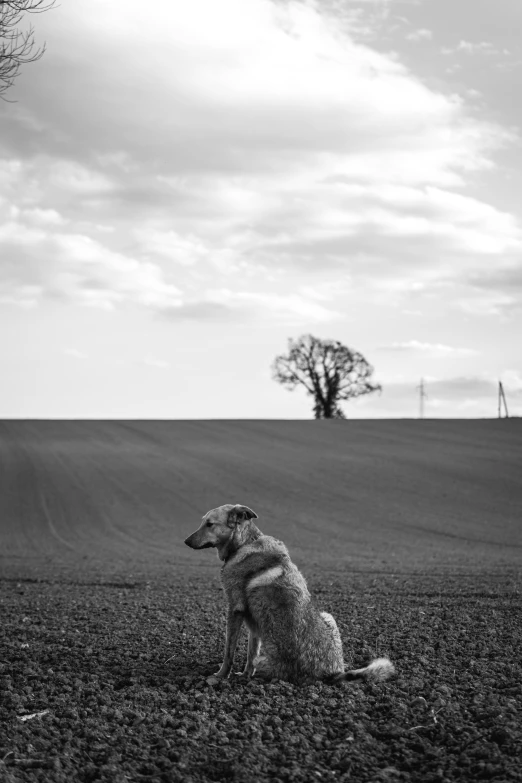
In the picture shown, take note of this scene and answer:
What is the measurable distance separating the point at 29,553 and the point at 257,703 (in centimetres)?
2466

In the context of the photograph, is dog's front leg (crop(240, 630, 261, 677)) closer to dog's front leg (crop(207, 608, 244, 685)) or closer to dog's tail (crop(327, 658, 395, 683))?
dog's front leg (crop(207, 608, 244, 685))

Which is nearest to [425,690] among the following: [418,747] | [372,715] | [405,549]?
[372,715]

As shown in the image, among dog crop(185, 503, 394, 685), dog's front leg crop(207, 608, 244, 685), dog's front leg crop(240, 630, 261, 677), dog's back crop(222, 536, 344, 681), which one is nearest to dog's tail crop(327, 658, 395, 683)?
dog crop(185, 503, 394, 685)

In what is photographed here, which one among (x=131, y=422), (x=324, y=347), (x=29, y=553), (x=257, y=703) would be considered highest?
(x=324, y=347)

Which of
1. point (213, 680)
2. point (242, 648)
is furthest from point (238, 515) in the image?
point (242, 648)

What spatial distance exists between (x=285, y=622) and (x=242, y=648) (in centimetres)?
243

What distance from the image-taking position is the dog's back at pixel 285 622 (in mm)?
7523

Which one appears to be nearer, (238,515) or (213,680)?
(213,680)

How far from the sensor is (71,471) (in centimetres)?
4547

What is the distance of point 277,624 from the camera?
298 inches

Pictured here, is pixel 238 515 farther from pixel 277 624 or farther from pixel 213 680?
pixel 213 680

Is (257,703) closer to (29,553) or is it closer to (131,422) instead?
(29,553)

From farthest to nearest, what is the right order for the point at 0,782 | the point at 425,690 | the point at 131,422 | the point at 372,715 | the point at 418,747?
the point at 131,422, the point at 425,690, the point at 372,715, the point at 418,747, the point at 0,782

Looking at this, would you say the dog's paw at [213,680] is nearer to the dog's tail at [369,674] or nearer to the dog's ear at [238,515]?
the dog's tail at [369,674]
